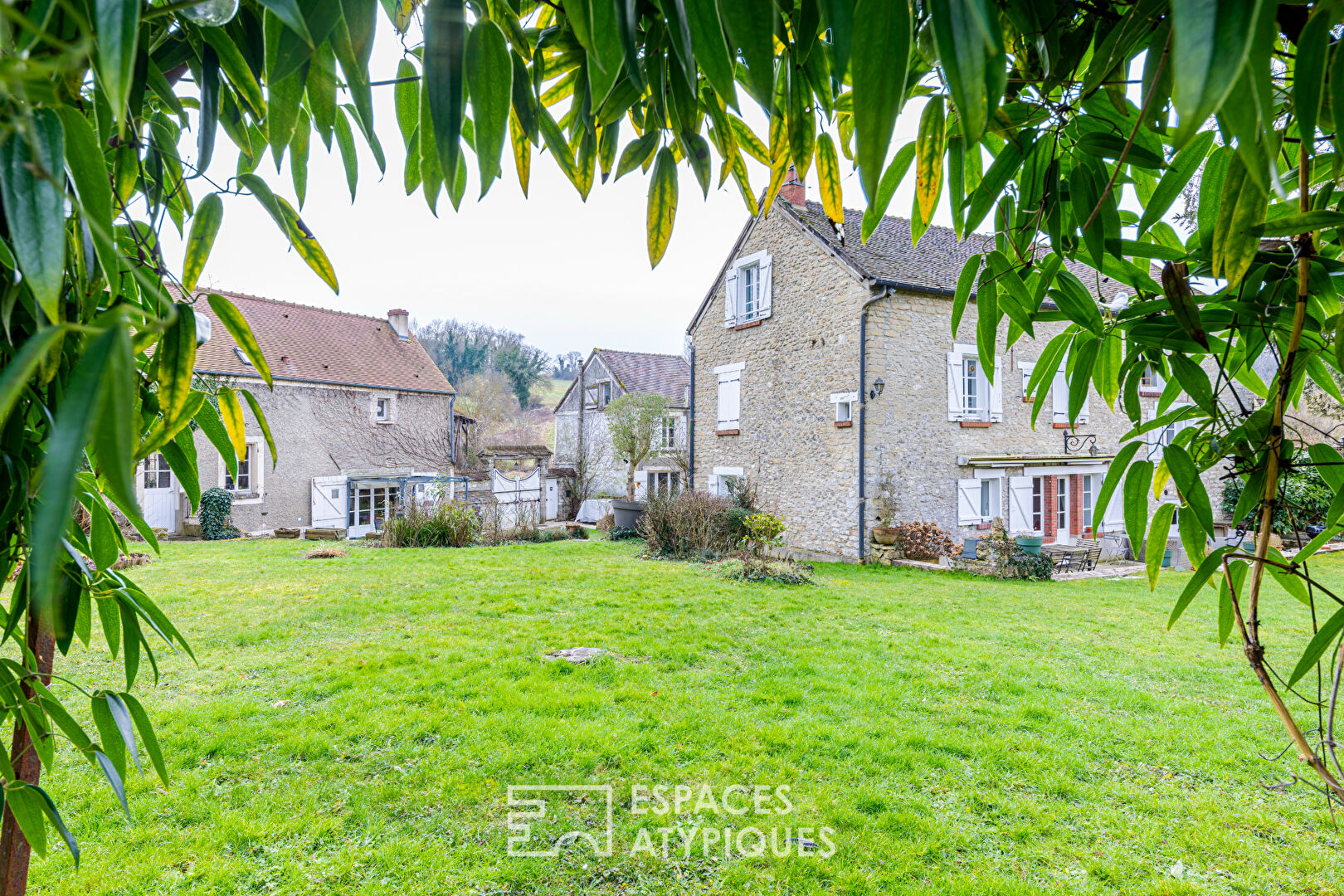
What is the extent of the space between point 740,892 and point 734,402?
12.2 meters

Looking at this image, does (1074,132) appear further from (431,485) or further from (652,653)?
(431,485)

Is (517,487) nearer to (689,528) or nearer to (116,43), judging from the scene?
(689,528)

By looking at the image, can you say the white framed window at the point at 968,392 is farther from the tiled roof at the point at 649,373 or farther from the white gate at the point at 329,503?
the white gate at the point at 329,503

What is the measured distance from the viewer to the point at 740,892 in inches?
97.8

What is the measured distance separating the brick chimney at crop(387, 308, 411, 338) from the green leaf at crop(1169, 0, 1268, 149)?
2235 centimetres

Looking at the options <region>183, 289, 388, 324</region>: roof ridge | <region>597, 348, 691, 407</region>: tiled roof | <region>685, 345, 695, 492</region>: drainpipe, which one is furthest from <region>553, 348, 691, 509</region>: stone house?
<region>183, 289, 388, 324</region>: roof ridge

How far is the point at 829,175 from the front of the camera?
1029 mm

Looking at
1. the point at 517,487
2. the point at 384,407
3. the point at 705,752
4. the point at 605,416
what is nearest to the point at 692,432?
the point at 605,416

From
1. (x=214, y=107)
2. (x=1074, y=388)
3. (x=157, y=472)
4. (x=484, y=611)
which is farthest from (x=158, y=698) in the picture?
(x=157, y=472)

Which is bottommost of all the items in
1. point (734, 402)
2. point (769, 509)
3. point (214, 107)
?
point (769, 509)

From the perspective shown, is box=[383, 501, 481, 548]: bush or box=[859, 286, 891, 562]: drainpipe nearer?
box=[859, 286, 891, 562]: drainpipe

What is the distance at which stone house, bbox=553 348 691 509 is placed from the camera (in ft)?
61.4

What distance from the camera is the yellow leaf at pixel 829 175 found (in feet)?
3.28

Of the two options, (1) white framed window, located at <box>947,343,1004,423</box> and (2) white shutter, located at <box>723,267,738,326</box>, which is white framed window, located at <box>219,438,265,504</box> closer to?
(2) white shutter, located at <box>723,267,738,326</box>
